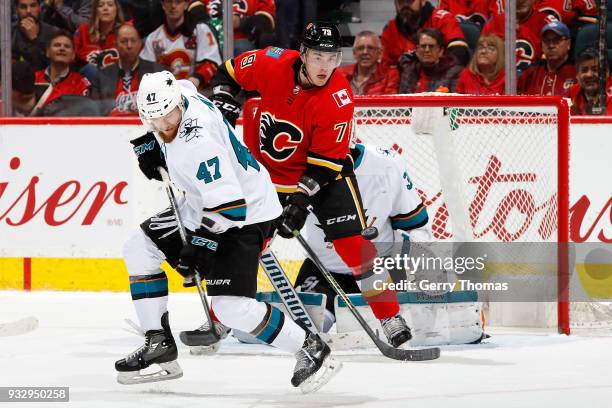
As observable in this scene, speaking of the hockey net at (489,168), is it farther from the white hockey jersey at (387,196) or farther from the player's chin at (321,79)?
the player's chin at (321,79)

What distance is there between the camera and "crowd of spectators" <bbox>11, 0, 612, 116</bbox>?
5.63 m

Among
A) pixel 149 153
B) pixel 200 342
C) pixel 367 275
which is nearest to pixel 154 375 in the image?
pixel 200 342

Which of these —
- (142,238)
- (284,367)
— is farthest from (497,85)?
(142,238)

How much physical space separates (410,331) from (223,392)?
0.90 meters

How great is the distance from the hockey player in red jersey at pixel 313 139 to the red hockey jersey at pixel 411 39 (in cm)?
139

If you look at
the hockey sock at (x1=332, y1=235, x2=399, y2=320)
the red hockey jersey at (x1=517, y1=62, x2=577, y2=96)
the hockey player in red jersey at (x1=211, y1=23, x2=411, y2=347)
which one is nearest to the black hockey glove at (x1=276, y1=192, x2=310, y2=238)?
the hockey player in red jersey at (x1=211, y1=23, x2=411, y2=347)

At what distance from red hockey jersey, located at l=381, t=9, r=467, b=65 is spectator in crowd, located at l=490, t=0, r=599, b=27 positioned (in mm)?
230

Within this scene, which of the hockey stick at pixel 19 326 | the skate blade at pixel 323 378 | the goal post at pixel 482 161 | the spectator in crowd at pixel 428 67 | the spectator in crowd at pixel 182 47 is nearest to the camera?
the skate blade at pixel 323 378

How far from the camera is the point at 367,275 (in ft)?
13.9

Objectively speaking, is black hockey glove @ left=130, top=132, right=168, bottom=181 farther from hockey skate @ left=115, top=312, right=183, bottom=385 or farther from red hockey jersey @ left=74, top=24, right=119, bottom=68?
red hockey jersey @ left=74, top=24, right=119, bottom=68

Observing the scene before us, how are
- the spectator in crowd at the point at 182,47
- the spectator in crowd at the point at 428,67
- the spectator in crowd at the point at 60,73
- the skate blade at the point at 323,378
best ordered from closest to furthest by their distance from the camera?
the skate blade at the point at 323,378 < the spectator in crowd at the point at 428,67 < the spectator in crowd at the point at 182,47 < the spectator in crowd at the point at 60,73

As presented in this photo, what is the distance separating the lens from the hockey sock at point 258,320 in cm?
345

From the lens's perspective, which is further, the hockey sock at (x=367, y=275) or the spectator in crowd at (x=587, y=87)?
the spectator in crowd at (x=587, y=87)

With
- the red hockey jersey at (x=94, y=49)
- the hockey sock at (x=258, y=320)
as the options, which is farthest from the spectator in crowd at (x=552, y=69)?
the hockey sock at (x=258, y=320)
